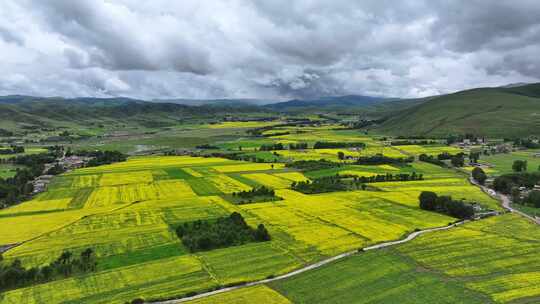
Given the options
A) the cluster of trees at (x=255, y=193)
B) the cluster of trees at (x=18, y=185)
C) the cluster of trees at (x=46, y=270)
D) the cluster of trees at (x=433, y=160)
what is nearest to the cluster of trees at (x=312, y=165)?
the cluster of trees at (x=433, y=160)

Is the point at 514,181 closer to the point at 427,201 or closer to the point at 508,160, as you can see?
the point at 427,201

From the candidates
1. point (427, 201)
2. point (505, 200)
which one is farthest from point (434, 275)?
point (505, 200)

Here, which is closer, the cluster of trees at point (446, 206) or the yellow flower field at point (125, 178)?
the cluster of trees at point (446, 206)

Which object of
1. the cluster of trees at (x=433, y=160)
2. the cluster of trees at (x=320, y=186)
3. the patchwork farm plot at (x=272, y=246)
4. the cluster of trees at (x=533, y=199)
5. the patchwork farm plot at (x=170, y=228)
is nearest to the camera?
the patchwork farm plot at (x=272, y=246)

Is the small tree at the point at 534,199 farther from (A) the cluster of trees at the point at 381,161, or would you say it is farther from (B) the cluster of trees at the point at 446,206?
(A) the cluster of trees at the point at 381,161

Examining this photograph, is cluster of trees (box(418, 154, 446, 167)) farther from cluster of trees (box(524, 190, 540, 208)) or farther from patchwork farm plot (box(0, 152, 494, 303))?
cluster of trees (box(524, 190, 540, 208))
